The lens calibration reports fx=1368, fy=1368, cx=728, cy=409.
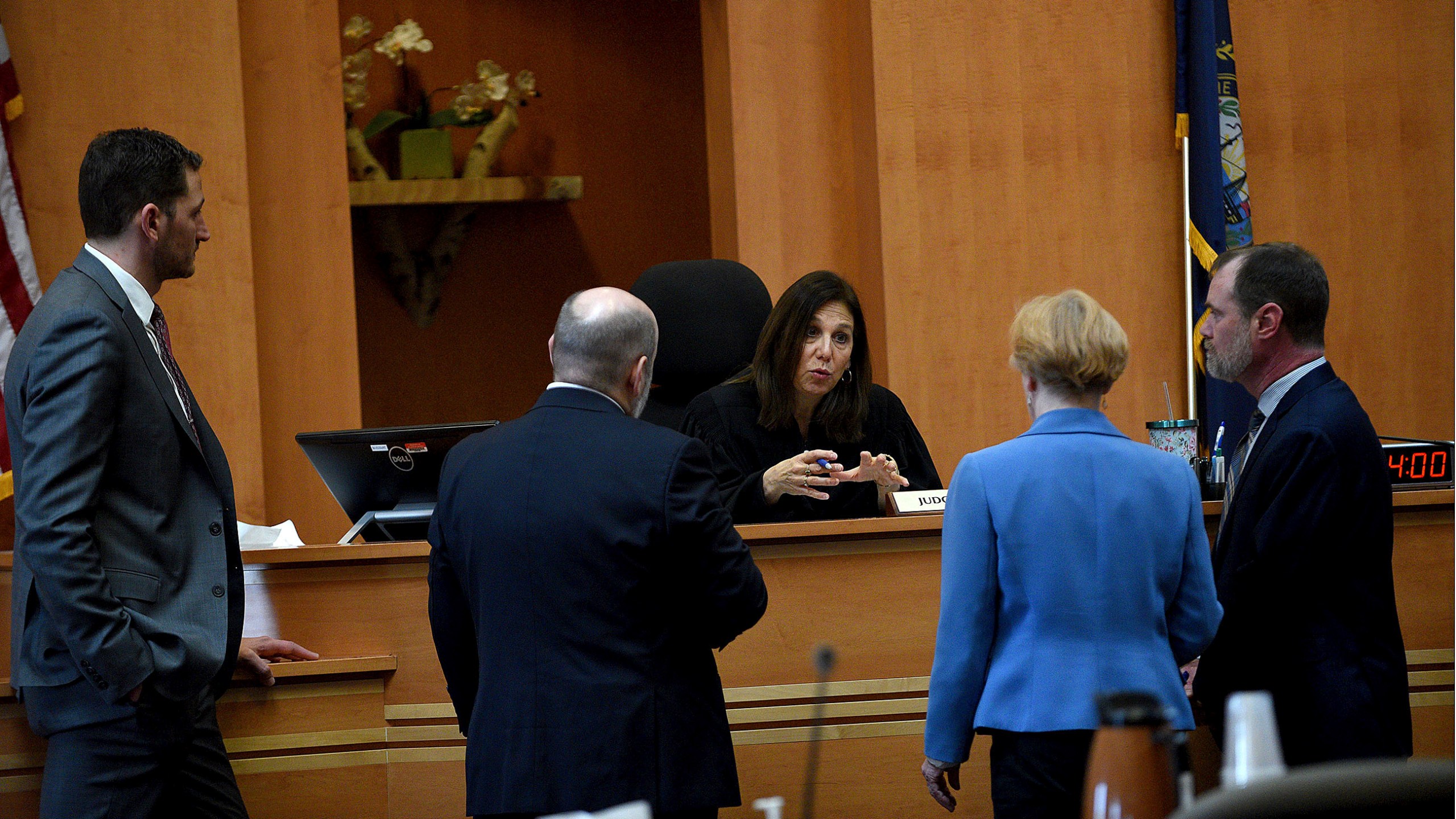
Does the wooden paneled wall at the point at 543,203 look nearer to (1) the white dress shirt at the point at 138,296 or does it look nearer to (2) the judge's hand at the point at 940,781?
(1) the white dress shirt at the point at 138,296

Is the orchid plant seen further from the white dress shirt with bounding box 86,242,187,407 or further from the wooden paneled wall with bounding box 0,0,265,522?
the white dress shirt with bounding box 86,242,187,407

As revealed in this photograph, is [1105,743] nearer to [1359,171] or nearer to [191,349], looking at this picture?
[191,349]

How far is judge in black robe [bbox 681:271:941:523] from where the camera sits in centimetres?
333

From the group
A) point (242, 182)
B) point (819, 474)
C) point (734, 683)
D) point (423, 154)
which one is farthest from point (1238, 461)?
point (423, 154)

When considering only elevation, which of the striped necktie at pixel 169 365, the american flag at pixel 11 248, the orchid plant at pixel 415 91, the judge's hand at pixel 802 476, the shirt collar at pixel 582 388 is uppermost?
the orchid plant at pixel 415 91

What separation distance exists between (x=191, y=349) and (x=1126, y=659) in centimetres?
365

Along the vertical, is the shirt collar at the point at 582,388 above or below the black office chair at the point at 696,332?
below

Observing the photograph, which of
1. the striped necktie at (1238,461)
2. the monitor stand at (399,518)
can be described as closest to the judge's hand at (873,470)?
the striped necktie at (1238,461)

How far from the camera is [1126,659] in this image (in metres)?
1.99

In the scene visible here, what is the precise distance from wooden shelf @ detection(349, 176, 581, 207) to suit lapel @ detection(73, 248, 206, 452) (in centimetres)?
344

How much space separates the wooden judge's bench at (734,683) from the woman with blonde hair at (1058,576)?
2.30ft

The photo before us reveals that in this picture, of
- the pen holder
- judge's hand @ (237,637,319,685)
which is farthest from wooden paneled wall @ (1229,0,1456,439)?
judge's hand @ (237,637,319,685)

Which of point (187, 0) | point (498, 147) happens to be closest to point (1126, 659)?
point (187, 0)

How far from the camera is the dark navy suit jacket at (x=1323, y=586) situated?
2297 mm
